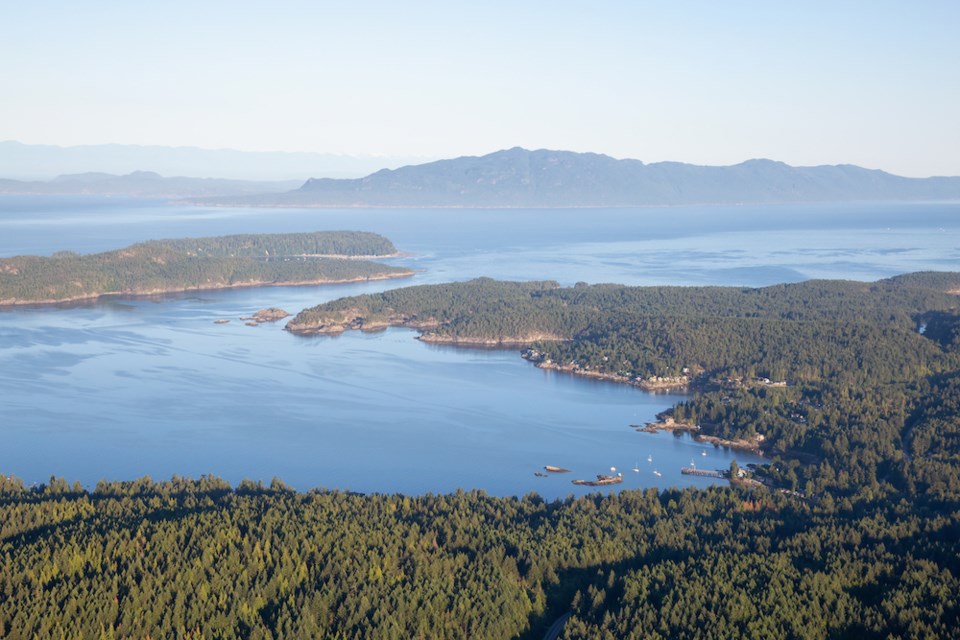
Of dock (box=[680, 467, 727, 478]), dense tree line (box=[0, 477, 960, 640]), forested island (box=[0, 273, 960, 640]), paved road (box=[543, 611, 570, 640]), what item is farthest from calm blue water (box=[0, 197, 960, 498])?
paved road (box=[543, 611, 570, 640])

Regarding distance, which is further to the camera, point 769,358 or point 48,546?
point 769,358

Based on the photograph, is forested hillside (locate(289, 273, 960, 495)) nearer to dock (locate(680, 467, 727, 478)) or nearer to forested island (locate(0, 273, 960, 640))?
forested island (locate(0, 273, 960, 640))

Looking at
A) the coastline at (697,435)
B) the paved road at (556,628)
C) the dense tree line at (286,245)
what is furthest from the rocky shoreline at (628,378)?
the dense tree line at (286,245)

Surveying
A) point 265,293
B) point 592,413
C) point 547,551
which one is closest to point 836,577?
point 547,551

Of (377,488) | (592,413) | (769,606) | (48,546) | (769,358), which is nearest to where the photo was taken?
(769,606)

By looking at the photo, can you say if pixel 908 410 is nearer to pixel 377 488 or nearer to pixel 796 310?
pixel 377 488

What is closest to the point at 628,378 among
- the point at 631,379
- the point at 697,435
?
the point at 631,379
